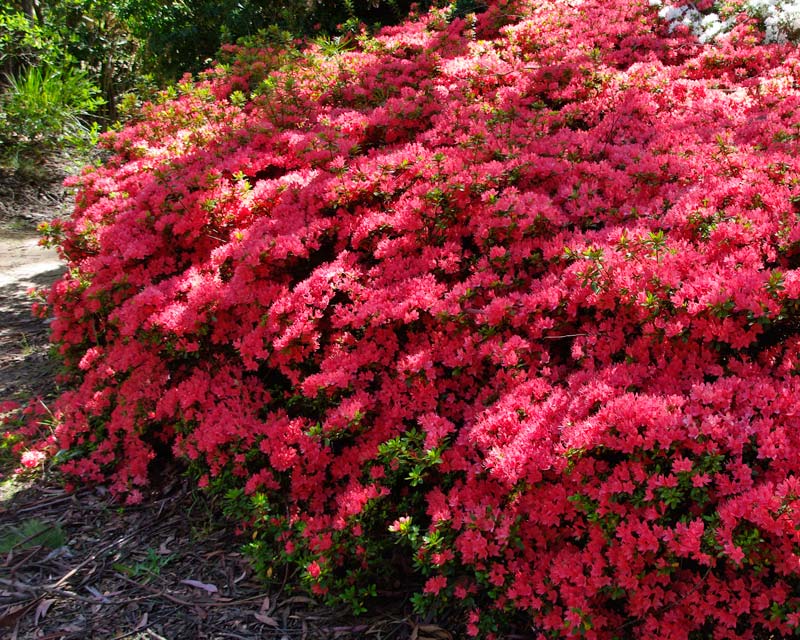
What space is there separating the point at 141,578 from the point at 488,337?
189cm

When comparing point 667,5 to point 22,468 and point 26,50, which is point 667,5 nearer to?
point 22,468

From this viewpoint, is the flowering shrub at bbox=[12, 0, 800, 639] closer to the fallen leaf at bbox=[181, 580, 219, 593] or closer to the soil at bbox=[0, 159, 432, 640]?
the soil at bbox=[0, 159, 432, 640]

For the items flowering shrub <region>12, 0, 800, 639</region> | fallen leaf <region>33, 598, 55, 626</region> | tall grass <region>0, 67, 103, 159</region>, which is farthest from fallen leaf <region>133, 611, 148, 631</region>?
tall grass <region>0, 67, 103, 159</region>

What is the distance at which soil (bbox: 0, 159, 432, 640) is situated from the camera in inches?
102

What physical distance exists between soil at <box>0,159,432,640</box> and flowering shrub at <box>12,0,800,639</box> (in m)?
0.14

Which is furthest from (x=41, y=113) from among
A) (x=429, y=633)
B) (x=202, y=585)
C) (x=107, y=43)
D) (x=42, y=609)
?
(x=429, y=633)

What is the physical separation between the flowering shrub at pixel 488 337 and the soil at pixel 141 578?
0.14m

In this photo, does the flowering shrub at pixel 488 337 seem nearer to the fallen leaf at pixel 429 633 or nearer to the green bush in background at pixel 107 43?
the fallen leaf at pixel 429 633

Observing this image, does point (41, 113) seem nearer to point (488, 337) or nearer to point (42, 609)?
point (42, 609)

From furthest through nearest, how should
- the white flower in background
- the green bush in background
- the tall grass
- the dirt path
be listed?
1. the tall grass
2. the green bush in background
3. the white flower in background
4. the dirt path

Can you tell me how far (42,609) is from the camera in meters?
2.77

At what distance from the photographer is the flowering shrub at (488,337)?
1.97 meters

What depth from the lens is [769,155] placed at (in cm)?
321

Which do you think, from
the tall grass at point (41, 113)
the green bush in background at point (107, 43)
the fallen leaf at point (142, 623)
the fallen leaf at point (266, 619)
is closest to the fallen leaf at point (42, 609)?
the fallen leaf at point (142, 623)
